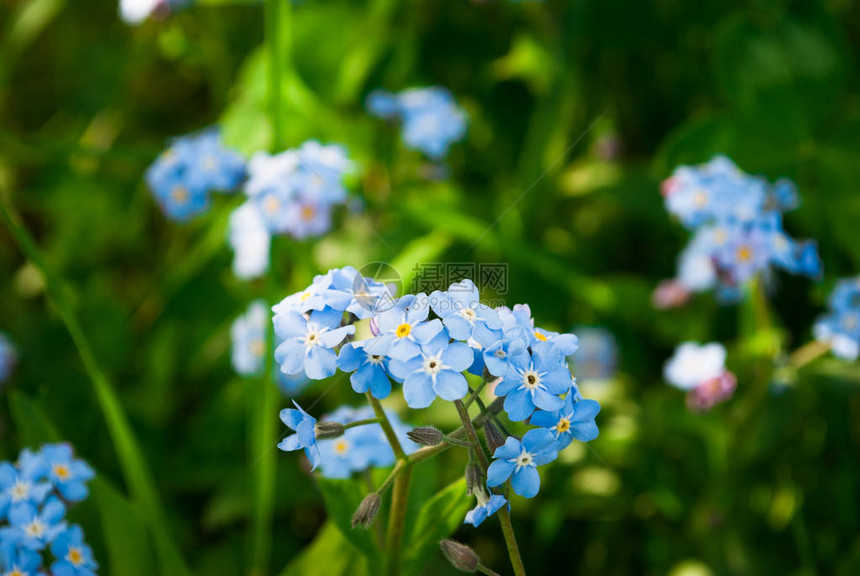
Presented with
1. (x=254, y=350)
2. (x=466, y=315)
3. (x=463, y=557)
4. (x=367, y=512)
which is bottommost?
(x=463, y=557)

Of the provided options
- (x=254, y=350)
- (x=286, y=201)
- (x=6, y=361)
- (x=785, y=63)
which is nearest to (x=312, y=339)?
(x=286, y=201)

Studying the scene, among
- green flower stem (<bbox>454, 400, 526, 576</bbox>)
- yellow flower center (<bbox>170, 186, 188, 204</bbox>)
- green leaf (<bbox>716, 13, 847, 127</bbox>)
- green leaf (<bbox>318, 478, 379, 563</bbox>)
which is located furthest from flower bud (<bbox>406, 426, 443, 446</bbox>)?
green leaf (<bbox>716, 13, 847, 127</bbox>)

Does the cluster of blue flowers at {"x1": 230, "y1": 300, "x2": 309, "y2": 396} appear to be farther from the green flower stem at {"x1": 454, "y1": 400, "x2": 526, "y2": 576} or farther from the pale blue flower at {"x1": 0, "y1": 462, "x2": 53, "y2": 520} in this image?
the green flower stem at {"x1": 454, "y1": 400, "x2": 526, "y2": 576}

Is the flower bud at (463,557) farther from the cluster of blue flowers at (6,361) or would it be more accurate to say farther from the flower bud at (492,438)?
the cluster of blue flowers at (6,361)

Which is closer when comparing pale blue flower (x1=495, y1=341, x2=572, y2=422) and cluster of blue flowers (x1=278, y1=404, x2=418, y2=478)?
pale blue flower (x1=495, y1=341, x2=572, y2=422)

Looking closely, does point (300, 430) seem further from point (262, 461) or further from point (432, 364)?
point (262, 461)

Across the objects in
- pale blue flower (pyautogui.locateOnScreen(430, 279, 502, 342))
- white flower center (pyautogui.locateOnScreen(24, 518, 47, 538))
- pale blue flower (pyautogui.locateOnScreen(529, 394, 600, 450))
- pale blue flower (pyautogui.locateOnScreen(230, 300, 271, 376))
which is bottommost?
pale blue flower (pyautogui.locateOnScreen(529, 394, 600, 450))

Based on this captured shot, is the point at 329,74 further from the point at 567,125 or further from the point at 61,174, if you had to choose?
the point at 61,174
